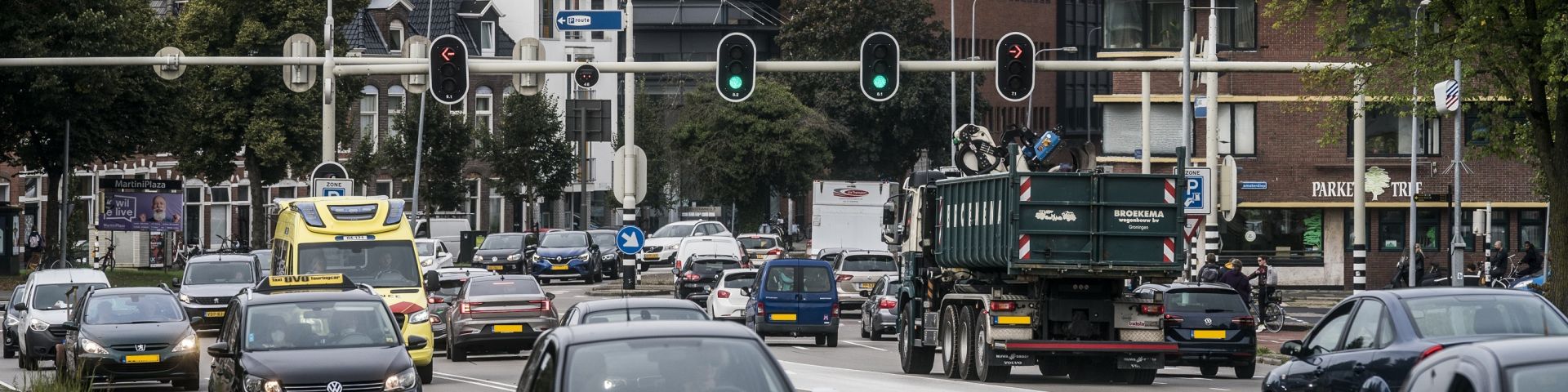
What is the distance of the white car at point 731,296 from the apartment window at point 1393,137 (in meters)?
24.0

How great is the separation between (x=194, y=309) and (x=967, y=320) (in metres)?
16.6

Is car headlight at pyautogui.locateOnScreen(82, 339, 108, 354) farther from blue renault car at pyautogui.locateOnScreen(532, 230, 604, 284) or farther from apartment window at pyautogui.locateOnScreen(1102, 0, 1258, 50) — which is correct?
apartment window at pyautogui.locateOnScreen(1102, 0, 1258, 50)

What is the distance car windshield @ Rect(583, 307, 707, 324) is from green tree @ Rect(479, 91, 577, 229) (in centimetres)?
5531

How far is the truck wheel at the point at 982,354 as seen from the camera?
861 inches

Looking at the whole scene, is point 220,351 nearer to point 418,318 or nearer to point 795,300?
point 418,318

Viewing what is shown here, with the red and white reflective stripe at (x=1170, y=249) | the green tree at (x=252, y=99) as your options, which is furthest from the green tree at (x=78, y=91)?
the red and white reflective stripe at (x=1170, y=249)

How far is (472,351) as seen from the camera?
28.8 metres

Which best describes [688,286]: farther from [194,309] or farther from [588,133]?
[194,309]

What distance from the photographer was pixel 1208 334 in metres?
23.8

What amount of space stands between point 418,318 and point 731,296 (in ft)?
39.0

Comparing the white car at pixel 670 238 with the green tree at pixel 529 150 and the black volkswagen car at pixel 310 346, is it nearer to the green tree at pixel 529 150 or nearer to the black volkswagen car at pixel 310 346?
the green tree at pixel 529 150

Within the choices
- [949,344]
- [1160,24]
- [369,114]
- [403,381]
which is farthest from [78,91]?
[403,381]

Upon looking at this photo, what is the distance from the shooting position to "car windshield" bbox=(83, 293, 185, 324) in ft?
76.2

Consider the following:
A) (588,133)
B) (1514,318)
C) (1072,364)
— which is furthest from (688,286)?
(1514,318)
